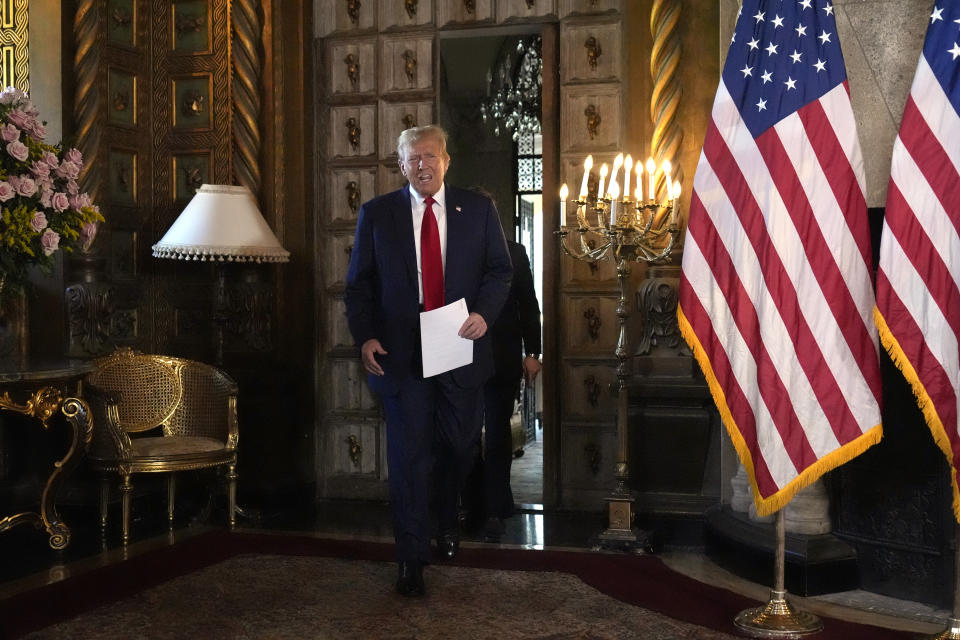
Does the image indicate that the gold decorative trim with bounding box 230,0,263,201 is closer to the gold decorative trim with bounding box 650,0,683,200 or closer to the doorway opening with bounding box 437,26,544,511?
the doorway opening with bounding box 437,26,544,511

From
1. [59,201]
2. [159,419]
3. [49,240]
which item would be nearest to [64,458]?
[159,419]

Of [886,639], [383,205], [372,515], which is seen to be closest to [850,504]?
[886,639]

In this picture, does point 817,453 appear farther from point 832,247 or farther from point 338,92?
point 338,92

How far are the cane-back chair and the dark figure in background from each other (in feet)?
4.02

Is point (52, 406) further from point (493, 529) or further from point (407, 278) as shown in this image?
point (493, 529)

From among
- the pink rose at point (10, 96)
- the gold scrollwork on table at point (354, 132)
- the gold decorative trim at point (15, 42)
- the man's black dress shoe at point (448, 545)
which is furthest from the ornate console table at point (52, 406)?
the gold scrollwork on table at point (354, 132)

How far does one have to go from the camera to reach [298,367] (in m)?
6.25

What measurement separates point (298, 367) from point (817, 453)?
3435mm

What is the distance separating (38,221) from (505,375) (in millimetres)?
2190

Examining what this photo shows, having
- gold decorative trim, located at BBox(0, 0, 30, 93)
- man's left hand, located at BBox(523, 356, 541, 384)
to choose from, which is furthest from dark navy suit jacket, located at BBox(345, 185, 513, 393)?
gold decorative trim, located at BBox(0, 0, 30, 93)

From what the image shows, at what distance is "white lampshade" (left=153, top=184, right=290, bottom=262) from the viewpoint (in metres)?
5.49

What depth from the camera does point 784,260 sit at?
355 centimetres

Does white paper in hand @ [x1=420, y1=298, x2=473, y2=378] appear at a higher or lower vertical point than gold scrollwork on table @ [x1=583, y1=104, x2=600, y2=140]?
lower

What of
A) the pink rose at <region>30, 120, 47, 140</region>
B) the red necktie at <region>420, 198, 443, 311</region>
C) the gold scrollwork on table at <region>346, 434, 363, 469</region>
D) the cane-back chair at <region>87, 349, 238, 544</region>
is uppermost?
the pink rose at <region>30, 120, 47, 140</region>
